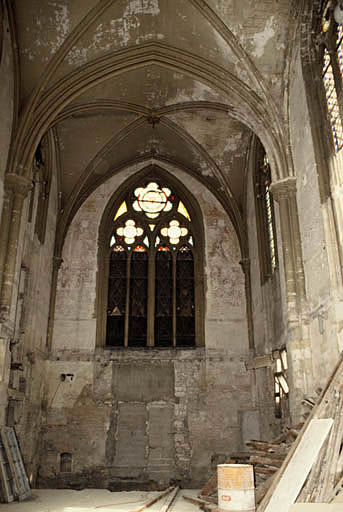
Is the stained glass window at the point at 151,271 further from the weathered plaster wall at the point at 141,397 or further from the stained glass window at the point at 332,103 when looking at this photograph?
the stained glass window at the point at 332,103

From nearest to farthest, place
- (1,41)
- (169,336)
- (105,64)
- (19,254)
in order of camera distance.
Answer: (1,41), (19,254), (105,64), (169,336)

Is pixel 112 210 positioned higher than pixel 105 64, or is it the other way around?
pixel 105 64

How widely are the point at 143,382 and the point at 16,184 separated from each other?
614 centimetres

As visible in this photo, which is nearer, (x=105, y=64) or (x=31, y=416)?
(x=105, y=64)

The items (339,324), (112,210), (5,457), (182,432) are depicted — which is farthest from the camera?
(112,210)

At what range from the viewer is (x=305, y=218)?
9.23m

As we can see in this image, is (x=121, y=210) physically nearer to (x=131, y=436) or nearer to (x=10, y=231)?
(x=10, y=231)

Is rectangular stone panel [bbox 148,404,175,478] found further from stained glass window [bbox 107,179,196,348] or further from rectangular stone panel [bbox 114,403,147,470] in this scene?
stained glass window [bbox 107,179,196,348]

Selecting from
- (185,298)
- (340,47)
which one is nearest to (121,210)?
(185,298)

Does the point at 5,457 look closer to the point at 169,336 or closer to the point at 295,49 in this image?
the point at 169,336

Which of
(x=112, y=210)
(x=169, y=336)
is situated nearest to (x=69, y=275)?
(x=112, y=210)

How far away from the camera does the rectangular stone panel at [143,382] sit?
1273 centimetres

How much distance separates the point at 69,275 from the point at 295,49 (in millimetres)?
8217

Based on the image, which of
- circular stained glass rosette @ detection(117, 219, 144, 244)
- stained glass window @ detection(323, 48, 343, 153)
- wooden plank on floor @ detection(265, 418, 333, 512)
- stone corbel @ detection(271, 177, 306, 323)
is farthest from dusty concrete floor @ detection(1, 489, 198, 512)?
circular stained glass rosette @ detection(117, 219, 144, 244)
